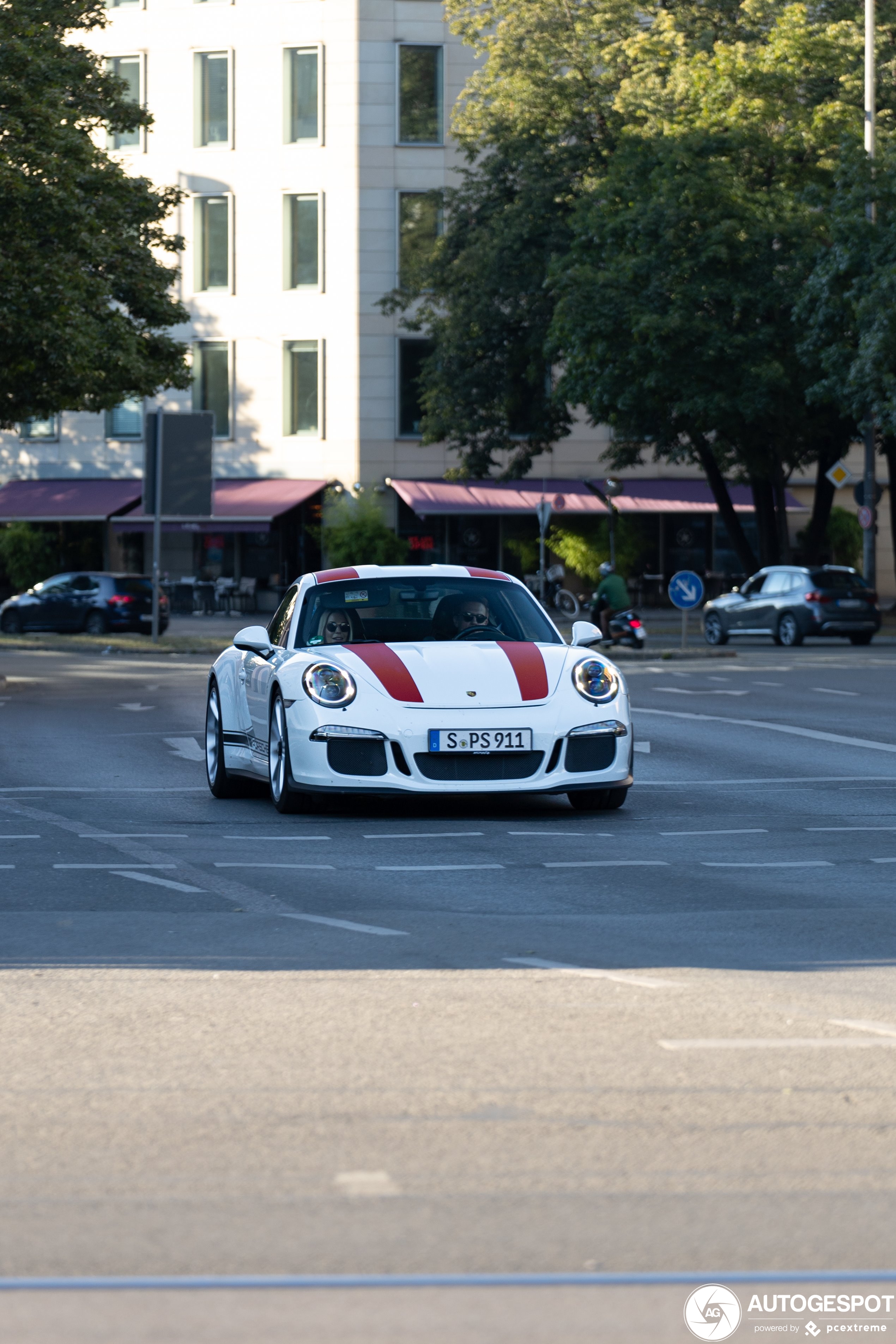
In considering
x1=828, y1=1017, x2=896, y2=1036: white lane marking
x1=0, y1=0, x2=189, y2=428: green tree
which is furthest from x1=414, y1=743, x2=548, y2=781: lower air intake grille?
x1=0, y1=0, x2=189, y2=428: green tree

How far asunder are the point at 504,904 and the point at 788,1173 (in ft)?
13.4

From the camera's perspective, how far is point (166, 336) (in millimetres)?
35094


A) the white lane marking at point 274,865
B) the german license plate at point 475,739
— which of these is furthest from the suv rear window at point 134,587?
the white lane marking at point 274,865

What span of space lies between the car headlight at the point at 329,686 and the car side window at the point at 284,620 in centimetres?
101

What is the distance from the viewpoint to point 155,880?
9227 mm

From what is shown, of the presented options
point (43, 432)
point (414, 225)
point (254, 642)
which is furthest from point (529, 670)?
point (43, 432)

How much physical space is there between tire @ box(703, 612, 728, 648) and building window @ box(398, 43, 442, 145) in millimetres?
22514

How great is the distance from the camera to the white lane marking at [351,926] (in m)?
7.73

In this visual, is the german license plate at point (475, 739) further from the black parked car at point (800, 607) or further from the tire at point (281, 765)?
the black parked car at point (800, 607)

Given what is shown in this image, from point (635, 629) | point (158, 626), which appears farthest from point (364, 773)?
point (158, 626)

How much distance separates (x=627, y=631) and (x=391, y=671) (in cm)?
2321

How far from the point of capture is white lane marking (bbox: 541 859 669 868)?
958 cm

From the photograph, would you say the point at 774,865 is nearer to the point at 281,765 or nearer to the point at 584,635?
the point at 584,635

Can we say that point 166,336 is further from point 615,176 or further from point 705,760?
point 705,760
